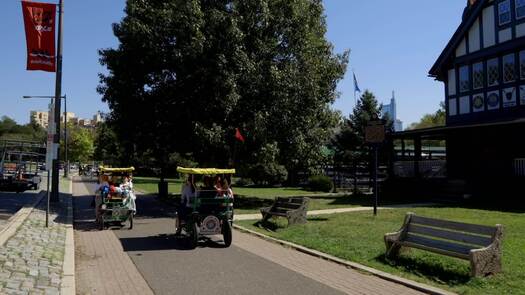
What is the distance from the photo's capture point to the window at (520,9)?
943 inches

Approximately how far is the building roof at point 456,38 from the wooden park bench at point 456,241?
19400 millimetres

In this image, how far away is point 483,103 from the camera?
25875mm

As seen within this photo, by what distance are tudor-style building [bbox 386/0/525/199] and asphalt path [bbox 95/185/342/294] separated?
598 inches

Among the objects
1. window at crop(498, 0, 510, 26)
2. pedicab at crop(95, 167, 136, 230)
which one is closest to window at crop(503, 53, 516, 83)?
window at crop(498, 0, 510, 26)

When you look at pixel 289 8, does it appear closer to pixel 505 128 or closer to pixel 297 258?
pixel 505 128

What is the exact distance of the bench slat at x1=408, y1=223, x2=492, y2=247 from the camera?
843 centimetres

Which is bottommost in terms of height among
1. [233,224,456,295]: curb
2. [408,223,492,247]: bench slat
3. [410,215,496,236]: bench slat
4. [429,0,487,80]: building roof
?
[233,224,456,295]: curb

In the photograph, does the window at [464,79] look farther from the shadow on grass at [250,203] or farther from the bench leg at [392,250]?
the bench leg at [392,250]

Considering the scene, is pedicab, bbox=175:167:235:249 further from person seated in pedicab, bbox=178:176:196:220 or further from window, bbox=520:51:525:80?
window, bbox=520:51:525:80

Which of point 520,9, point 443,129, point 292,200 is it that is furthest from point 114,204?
point 520,9

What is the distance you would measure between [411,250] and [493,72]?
17.8 metres

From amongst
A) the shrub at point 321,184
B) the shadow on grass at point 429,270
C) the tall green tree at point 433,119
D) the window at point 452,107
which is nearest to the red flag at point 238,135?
the shadow on grass at point 429,270

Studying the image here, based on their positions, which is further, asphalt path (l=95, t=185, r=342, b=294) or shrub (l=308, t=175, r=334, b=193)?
shrub (l=308, t=175, r=334, b=193)

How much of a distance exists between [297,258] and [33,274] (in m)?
4.82
